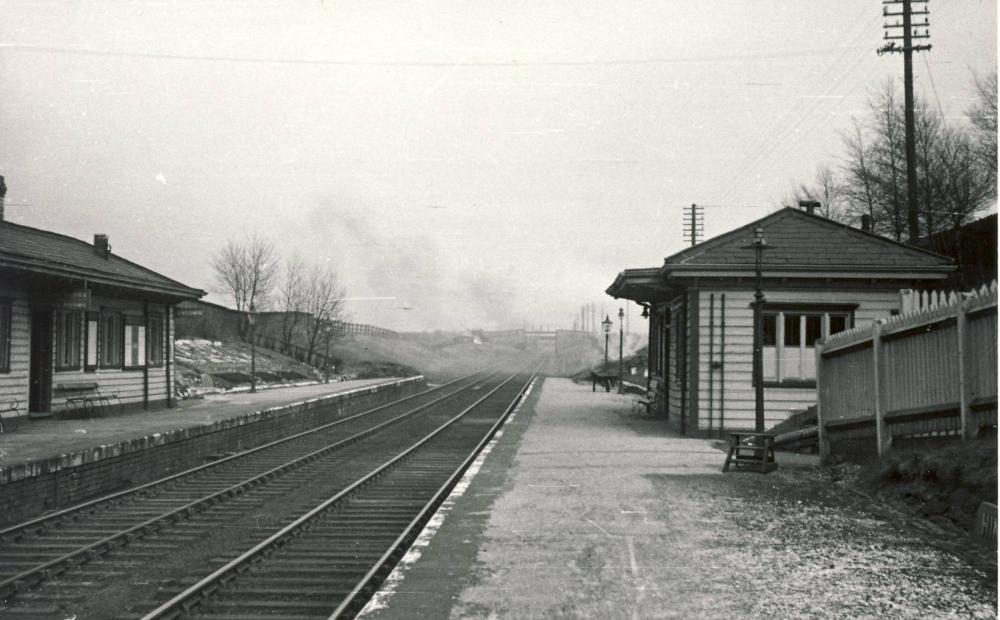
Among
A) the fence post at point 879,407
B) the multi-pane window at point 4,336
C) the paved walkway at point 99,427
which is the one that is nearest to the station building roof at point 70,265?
the multi-pane window at point 4,336

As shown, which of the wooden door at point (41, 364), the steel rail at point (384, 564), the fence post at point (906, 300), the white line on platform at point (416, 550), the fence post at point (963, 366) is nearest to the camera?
the white line on platform at point (416, 550)

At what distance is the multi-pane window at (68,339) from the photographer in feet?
55.9

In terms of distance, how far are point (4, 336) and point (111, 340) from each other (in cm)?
422

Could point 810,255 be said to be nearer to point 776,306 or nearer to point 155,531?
point 776,306

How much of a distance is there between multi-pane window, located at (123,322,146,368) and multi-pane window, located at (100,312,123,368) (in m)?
0.25

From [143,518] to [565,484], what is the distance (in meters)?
4.86

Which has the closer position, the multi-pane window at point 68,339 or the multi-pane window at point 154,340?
the multi-pane window at point 68,339

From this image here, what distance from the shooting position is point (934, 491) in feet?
26.2

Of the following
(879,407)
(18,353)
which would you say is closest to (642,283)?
(879,407)

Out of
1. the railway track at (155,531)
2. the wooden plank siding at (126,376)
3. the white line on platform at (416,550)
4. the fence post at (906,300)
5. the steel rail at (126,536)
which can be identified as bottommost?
the railway track at (155,531)

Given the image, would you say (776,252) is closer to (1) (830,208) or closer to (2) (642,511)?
(2) (642,511)

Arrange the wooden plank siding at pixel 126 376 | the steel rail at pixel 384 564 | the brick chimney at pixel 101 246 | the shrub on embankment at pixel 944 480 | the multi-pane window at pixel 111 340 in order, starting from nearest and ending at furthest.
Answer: the steel rail at pixel 384 564
the shrub on embankment at pixel 944 480
the wooden plank siding at pixel 126 376
the multi-pane window at pixel 111 340
the brick chimney at pixel 101 246

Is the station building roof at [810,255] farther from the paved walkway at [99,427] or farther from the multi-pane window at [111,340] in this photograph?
the multi-pane window at [111,340]

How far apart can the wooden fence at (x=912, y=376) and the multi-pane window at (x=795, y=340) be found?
4630 mm
